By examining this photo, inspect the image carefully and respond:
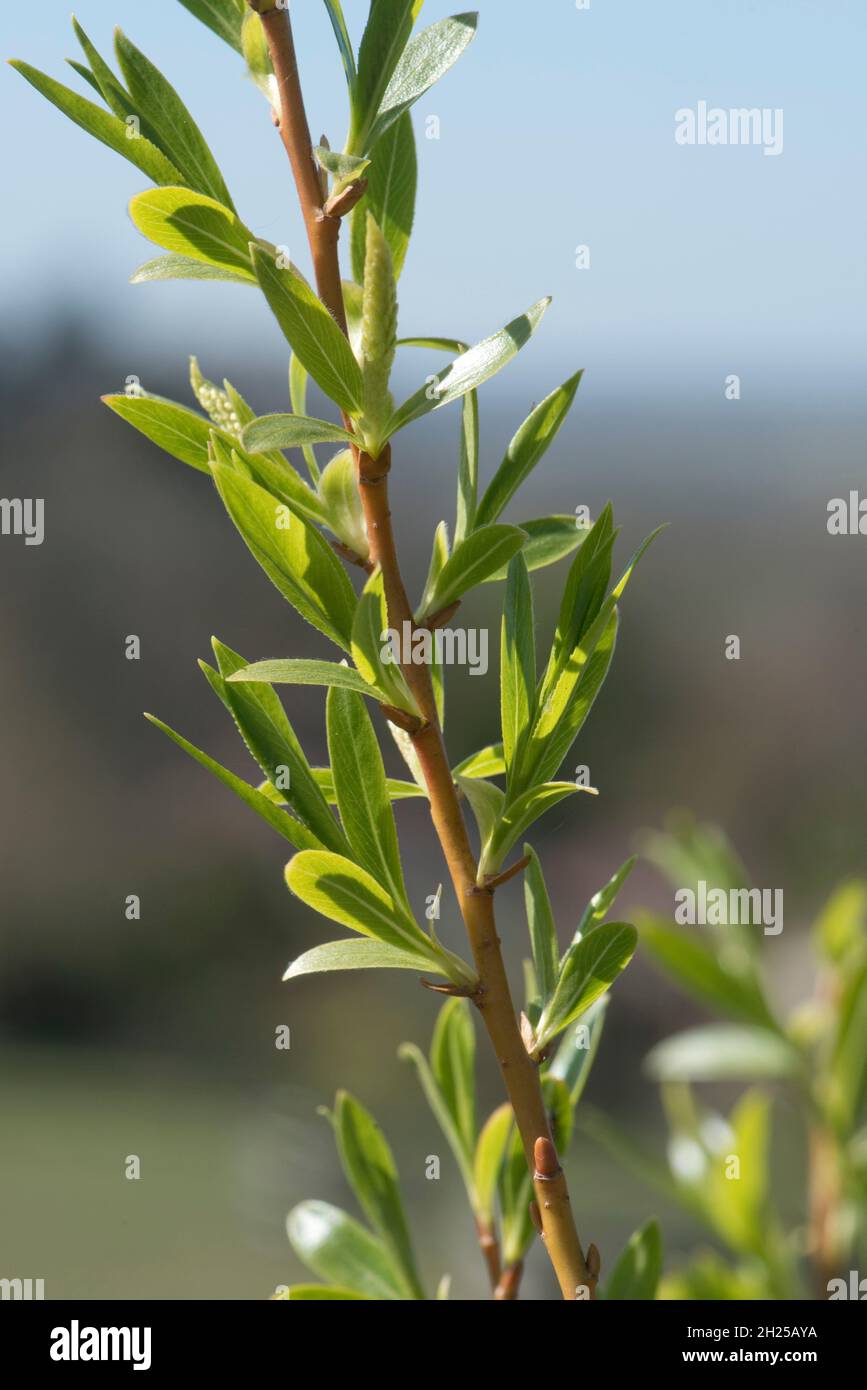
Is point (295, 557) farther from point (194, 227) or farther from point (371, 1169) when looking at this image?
point (371, 1169)

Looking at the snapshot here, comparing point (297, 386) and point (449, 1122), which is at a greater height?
point (297, 386)

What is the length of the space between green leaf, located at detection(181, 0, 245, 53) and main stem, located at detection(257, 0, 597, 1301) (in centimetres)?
3

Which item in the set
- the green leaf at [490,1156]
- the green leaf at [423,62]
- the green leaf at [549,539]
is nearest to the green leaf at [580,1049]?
the green leaf at [490,1156]

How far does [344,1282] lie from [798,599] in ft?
7.50

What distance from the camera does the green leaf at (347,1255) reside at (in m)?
0.37

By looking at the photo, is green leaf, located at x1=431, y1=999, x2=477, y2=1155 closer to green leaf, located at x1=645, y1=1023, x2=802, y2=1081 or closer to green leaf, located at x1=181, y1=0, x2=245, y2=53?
green leaf, located at x1=645, y1=1023, x2=802, y2=1081

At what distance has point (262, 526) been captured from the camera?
277 millimetres

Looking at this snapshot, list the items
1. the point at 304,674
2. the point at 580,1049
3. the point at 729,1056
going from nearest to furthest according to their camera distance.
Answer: the point at 304,674
the point at 580,1049
the point at 729,1056

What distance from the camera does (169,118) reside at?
29 cm

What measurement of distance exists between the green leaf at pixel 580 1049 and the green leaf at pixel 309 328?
197mm

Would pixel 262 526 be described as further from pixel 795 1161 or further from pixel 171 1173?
pixel 171 1173

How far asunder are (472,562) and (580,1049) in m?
0.17

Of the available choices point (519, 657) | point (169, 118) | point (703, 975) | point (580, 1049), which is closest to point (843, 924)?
point (703, 975)
